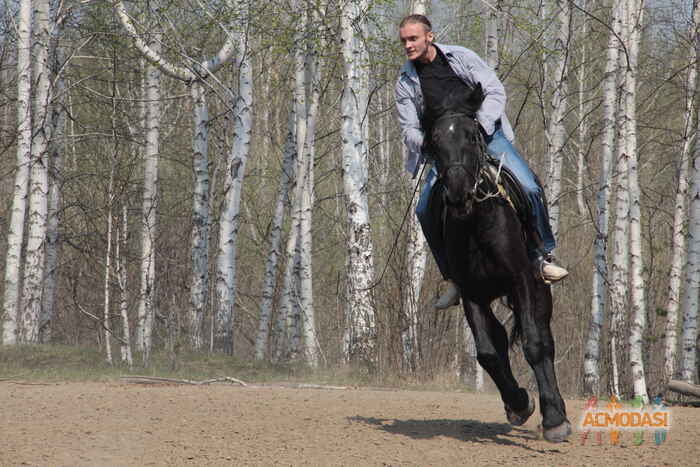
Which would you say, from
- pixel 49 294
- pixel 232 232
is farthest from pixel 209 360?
pixel 49 294

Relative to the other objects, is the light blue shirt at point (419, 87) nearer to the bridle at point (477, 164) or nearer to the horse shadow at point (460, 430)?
the bridle at point (477, 164)

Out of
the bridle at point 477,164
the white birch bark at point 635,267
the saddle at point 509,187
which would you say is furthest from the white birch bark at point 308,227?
the bridle at point 477,164

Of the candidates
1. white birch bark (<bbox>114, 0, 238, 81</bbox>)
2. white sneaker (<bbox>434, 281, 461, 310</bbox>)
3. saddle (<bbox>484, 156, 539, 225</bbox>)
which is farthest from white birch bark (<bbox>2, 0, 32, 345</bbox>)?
saddle (<bbox>484, 156, 539, 225</bbox>)

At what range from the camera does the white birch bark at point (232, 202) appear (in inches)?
698

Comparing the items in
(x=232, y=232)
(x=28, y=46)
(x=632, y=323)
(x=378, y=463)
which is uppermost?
(x=28, y=46)

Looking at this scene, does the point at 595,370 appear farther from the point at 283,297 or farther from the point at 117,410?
the point at 117,410

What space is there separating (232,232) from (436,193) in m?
11.3

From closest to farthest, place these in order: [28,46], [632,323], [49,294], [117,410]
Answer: [117,410] < [632,323] < [28,46] < [49,294]

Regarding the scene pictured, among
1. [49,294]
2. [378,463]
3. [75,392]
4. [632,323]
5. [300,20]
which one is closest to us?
[378,463]

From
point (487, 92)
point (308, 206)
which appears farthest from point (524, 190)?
point (308, 206)

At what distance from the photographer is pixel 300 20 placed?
17.8m

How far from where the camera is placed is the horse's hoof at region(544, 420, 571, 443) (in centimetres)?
669

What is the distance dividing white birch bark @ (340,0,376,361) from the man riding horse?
604cm

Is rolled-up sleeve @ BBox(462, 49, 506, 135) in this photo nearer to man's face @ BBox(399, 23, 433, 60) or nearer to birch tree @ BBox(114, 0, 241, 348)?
man's face @ BBox(399, 23, 433, 60)
